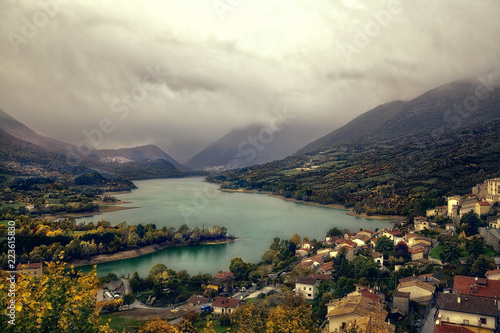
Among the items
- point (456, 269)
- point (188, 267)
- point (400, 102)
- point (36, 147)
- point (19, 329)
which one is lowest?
point (188, 267)

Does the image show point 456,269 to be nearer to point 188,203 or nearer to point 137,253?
point 137,253

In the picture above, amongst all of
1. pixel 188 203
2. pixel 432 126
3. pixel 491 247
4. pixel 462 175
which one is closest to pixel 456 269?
pixel 491 247

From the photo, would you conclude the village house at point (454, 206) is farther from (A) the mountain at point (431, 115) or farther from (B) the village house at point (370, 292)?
(A) the mountain at point (431, 115)

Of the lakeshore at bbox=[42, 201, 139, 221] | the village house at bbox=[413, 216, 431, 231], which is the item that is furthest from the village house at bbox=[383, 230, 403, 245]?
the lakeshore at bbox=[42, 201, 139, 221]

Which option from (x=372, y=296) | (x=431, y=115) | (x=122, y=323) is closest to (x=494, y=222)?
(x=372, y=296)

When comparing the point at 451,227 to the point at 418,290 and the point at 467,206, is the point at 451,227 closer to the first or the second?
the point at 467,206

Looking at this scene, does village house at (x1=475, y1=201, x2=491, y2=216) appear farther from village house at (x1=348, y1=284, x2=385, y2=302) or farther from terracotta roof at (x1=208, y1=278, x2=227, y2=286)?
terracotta roof at (x1=208, y1=278, x2=227, y2=286)
